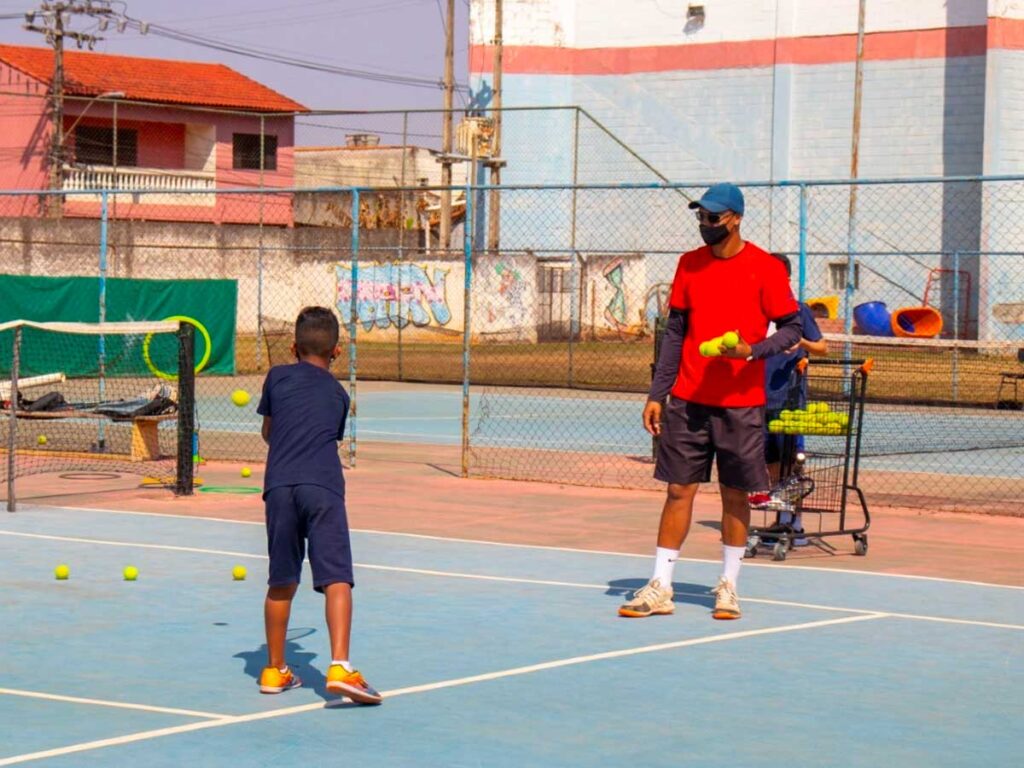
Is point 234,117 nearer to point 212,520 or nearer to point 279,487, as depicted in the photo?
point 212,520

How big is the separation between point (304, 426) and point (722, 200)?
274 cm

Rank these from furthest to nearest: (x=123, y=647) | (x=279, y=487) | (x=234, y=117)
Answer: (x=234, y=117) < (x=123, y=647) < (x=279, y=487)

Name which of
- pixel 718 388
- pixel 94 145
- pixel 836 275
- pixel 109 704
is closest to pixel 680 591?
pixel 718 388

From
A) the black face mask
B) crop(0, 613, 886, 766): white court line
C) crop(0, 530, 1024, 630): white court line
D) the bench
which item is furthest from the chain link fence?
crop(0, 613, 886, 766): white court line

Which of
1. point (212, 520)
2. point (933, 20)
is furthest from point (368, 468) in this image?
point (933, 20)

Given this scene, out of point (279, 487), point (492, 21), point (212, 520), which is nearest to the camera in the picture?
point (279, 487)

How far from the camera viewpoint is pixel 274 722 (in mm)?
6453

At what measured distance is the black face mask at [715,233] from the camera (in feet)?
28.4

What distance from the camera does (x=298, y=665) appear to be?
7492 mm

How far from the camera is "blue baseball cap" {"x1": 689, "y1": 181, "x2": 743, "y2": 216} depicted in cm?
861

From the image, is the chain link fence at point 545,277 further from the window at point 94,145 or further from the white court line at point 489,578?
the white court line at point 489,578

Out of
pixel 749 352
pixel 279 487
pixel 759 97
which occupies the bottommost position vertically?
pixel 279 487

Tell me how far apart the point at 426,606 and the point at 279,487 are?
224cm

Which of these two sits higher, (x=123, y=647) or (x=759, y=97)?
(x=759, y=97)
